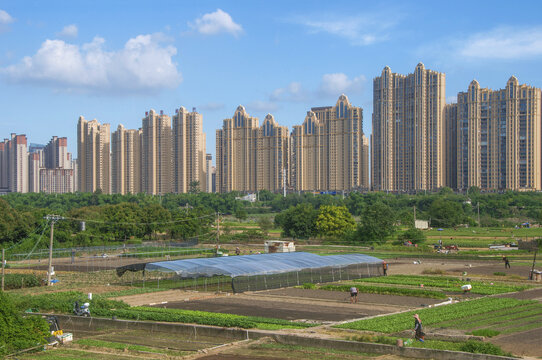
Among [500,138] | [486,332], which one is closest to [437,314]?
[486,332]

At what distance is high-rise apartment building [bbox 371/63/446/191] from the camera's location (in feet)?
435

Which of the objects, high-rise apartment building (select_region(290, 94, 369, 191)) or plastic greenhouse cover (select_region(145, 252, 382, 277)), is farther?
high-rise apartment building (select_region(290, 94, 369, 191))

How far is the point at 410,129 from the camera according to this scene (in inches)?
5349

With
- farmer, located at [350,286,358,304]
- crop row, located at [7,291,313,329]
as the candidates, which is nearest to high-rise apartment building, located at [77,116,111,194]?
crop row, located at [7,291,313,329]

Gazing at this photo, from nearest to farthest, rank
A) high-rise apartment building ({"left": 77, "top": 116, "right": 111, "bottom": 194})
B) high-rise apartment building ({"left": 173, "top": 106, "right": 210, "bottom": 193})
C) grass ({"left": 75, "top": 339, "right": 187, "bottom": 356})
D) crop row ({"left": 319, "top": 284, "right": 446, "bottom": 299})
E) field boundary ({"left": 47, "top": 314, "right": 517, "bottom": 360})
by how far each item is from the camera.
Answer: field boundary ({"left": 47, "top": 314, "right": 517, "bottom": 360})
grass ({"left": 75, "top": 339, "right": 187, "bottom": 356})
crop row ({"left": 319, "top": 284, "right": 446, "bottom": 299})
high-rise apartment building ({"left": 173, "top": 106, "right": 210, "bottom": 193})
high-rise apartment building ({"left": 77, "top": 116, "right": 111, "bottom": 194})

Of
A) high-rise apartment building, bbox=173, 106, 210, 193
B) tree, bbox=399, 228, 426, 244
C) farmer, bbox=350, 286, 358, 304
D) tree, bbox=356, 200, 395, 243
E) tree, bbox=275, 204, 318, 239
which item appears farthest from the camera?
high-rise apartment building, bbox=173, 106, 210, 193

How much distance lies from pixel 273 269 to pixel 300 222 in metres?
36.4

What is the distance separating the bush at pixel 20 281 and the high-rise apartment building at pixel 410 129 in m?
110

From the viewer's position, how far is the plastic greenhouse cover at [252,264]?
3281cm

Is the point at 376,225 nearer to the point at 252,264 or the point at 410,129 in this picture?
the point at 252,264

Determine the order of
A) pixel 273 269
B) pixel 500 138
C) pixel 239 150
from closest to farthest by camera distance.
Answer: pixel 273 269 → pixel 500 138 → pixel 239 150

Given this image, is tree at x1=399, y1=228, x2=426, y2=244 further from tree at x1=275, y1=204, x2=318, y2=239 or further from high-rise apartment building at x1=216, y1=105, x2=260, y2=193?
high-rise apartment building at x1=216, y1=105, x2=260, y2=193

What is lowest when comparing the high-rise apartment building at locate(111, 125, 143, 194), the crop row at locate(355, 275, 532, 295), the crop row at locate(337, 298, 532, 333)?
the crop row at locate(355, 275, 532, 295)

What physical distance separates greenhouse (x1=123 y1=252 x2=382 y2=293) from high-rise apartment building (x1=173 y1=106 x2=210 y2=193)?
116m
